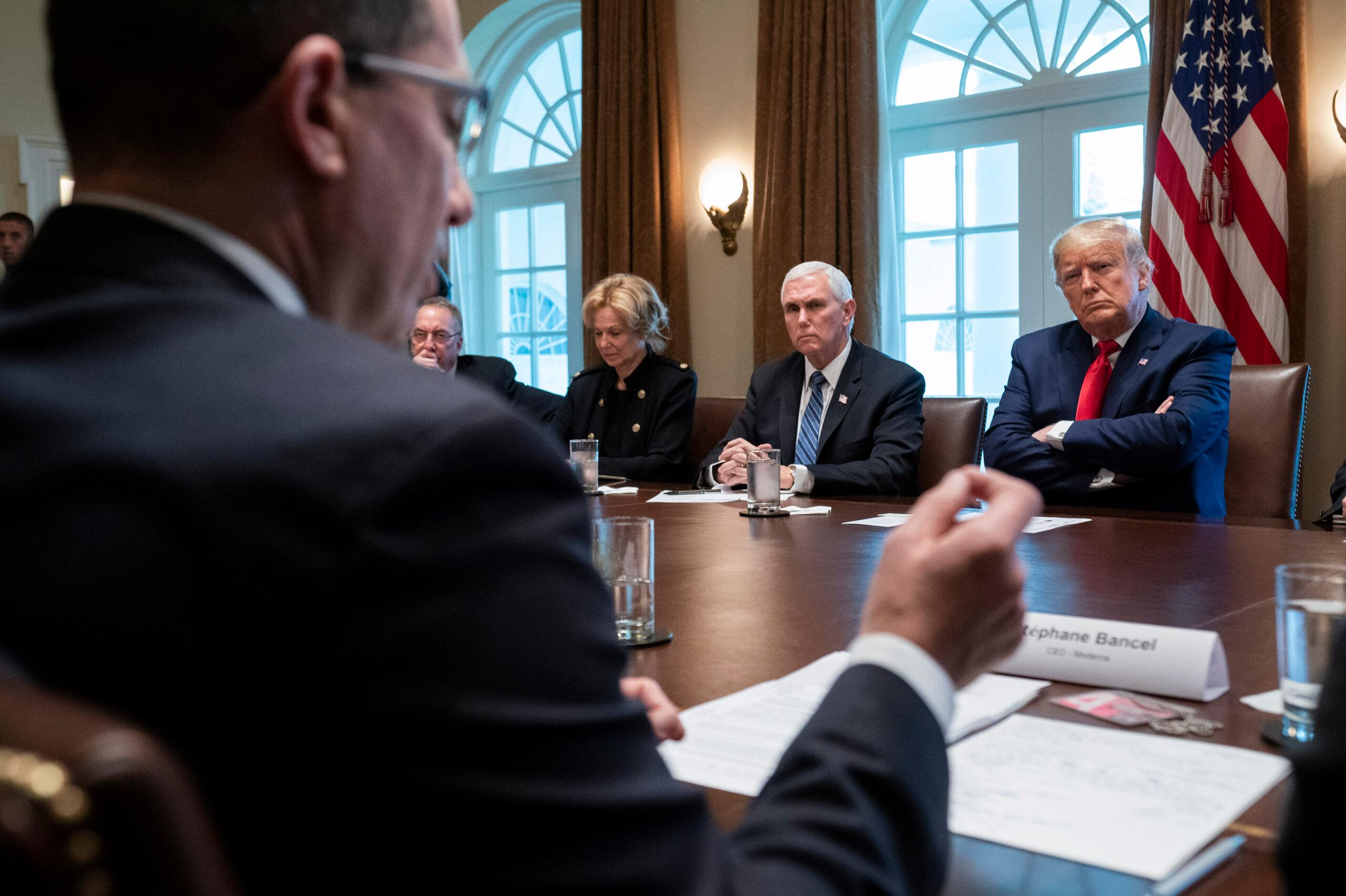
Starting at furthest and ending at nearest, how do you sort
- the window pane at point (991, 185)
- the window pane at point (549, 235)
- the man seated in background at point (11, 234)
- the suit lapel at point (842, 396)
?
the window pane at point (549, 235) → the man seated in background at point (11, 234) → the window pane at point (991, 185) → the suit lapel at point (842, 396)

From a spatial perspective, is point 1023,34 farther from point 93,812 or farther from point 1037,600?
point 93,812

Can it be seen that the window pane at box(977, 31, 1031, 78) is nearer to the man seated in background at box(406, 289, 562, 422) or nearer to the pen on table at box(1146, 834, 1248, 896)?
the man seated in background at box(406, 289, 562, 422)

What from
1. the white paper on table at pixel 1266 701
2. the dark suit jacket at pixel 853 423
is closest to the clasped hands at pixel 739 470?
the dark suit jacket at pixel 853 423

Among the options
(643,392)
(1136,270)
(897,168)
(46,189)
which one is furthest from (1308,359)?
(46,189)

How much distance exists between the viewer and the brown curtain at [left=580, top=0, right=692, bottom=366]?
598 cm

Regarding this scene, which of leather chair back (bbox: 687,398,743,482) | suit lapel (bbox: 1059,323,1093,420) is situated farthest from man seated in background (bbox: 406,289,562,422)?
suit lapel (bbox: 1059,323,1093,420)

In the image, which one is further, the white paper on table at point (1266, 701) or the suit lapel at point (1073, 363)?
the suit lapel at point (1073, 363)

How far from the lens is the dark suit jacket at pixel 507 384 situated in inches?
192

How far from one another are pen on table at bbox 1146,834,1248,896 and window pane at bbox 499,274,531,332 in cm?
673

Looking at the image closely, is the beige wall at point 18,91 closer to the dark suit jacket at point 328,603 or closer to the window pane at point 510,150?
the window pane at point 510,150

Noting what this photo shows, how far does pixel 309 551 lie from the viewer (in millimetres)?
463

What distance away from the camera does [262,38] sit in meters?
0.63

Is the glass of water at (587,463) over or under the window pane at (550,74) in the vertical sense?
under

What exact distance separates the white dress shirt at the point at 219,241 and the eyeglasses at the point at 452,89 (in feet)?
0.41
